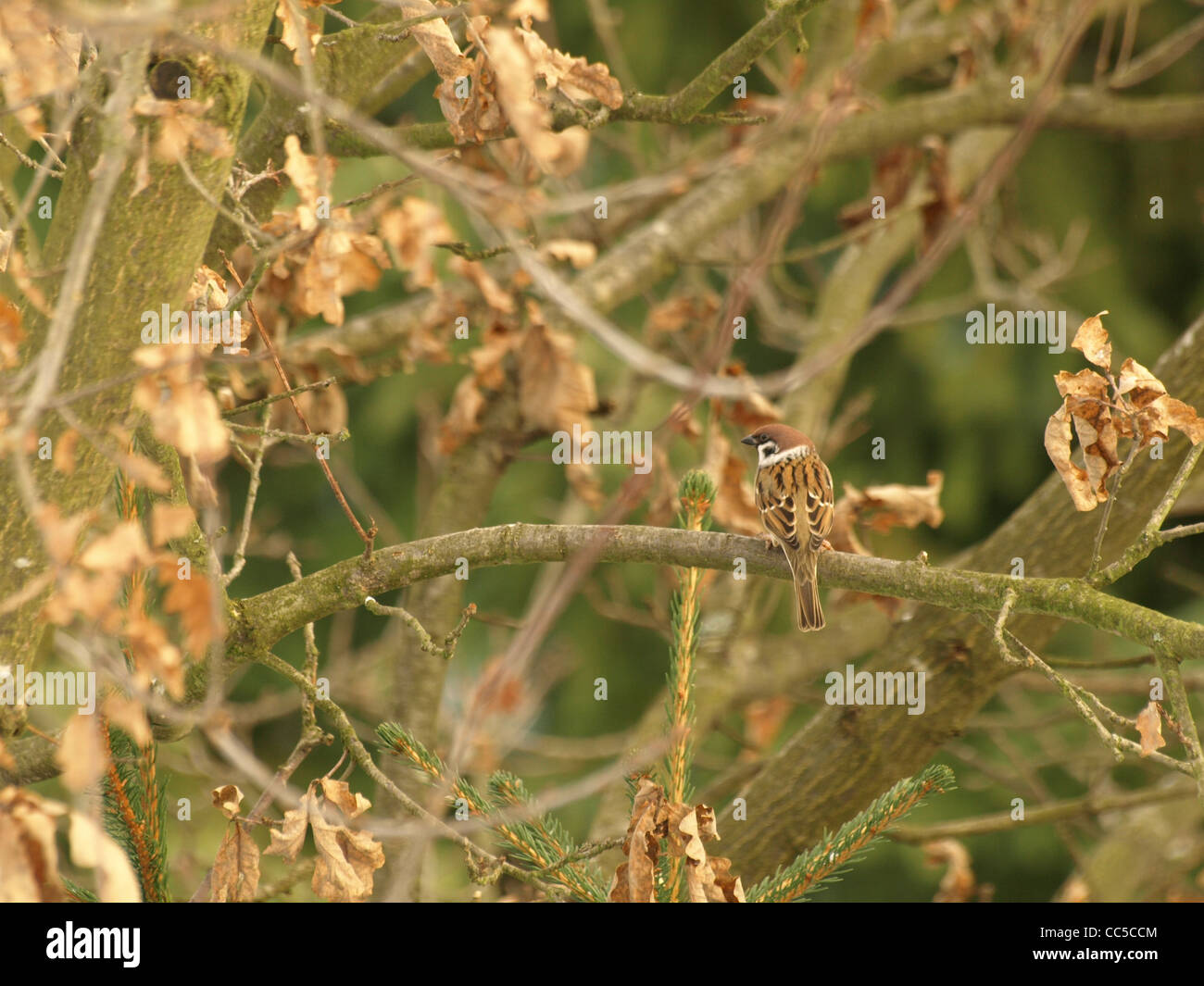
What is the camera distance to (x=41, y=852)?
152 centimetres

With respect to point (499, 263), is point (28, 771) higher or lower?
lower

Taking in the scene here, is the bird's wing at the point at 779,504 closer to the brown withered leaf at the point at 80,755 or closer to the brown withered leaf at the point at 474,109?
the brown withered leaf at the point at 474,109

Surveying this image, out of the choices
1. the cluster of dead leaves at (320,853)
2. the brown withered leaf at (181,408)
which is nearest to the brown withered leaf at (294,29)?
the brown withered leaf at (181,408)

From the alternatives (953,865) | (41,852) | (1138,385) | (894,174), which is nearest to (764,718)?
(953,865)

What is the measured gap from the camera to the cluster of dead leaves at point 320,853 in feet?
6.52

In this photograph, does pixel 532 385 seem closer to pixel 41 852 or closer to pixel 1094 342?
pixel 1094 342

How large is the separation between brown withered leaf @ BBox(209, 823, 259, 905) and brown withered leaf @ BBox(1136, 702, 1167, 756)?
1554 millimetres

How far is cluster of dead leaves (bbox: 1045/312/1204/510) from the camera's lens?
2.12 metres

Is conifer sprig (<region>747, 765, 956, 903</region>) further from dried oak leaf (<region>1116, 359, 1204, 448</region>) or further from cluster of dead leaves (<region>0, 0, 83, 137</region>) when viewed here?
cluster of dead leaves (<region>0, 0, 83, 137</region>)

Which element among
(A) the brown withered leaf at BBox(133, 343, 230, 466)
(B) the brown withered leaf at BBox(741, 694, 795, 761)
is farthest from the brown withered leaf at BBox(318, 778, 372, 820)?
(B) the brown withered leaf at BBox(741, 694, 795, 761)
